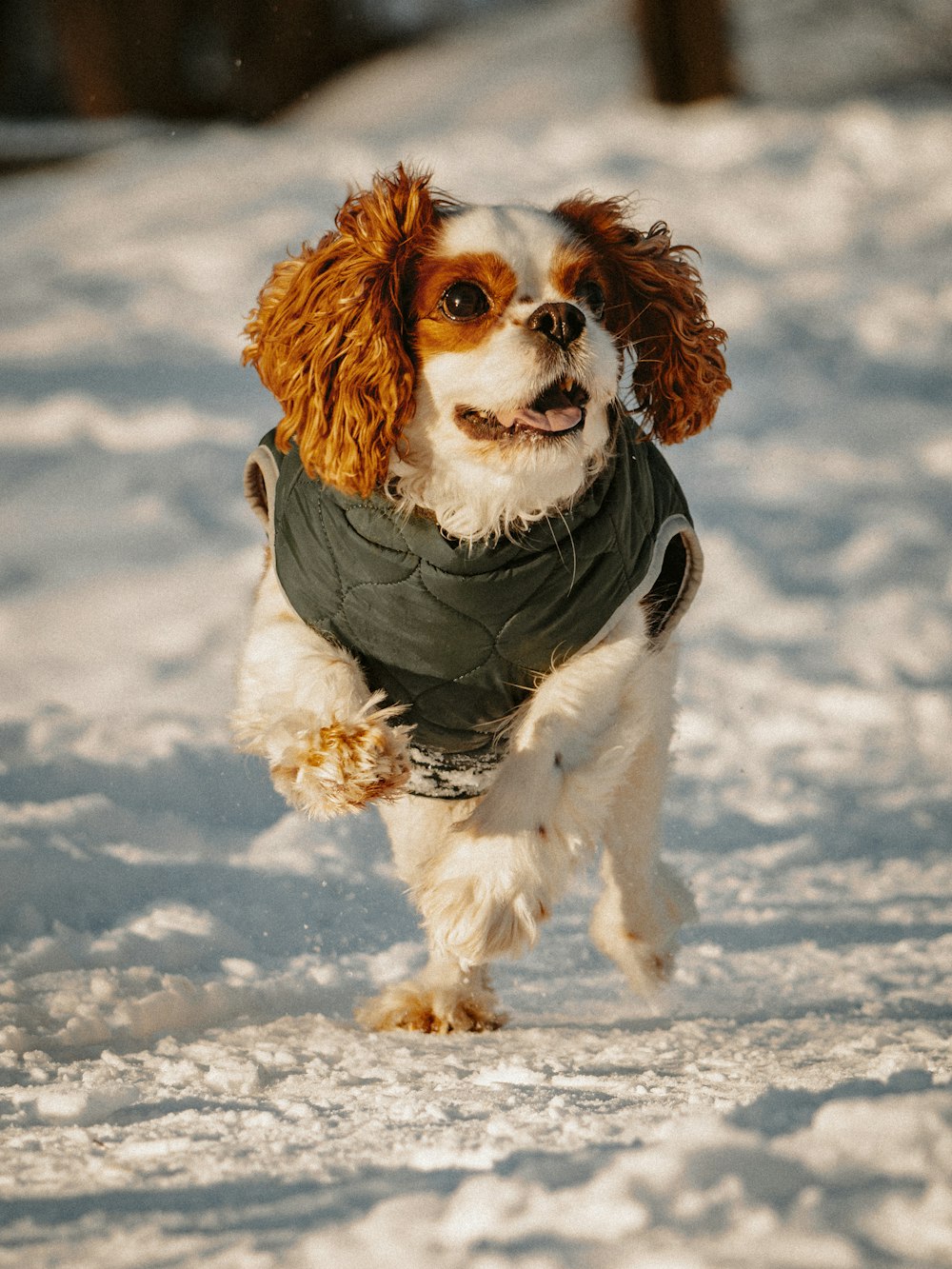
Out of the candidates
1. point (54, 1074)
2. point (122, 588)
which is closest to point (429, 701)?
point (54, 1074)

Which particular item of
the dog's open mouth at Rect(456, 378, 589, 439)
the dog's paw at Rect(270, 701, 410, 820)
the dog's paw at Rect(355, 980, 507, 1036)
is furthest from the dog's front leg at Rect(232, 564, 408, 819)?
→ the dog's paw at Rect(355, 980, 507, 1036)

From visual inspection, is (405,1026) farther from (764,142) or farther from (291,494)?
(764,142)

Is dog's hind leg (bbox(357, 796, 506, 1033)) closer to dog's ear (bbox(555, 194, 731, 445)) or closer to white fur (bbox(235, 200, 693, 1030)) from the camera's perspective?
white fur (bbox(235, 200, 693, 1030))

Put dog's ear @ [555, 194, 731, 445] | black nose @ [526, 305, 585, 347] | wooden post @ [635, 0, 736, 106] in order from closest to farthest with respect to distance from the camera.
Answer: black nose @ [526, 305, 585, 347]
dog's ear @ [555, 194, 731, 445]
wooden post @ [635, 0, 736, 106]

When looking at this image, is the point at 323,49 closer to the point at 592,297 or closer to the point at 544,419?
the point at 592,297

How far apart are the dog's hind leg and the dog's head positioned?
85 centimetres

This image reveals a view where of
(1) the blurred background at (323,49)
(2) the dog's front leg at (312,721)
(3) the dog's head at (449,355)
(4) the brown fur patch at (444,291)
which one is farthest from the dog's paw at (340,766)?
(1) the blurred background at (323,49)

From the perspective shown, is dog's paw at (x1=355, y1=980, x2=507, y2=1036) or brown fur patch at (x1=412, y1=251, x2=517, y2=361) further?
dog's paw at (x1=355, y1=980, x2=507, y2=1036)

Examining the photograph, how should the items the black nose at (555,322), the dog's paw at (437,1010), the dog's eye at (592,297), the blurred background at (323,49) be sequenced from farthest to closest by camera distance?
the blurred background at (323,49)
the dog's paw at (437,1010)
the dog's eye at (592,297)
the black nose at (555,322)

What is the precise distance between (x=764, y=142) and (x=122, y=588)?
6823 mm

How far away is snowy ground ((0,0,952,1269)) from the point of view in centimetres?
195

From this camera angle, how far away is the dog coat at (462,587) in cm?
296

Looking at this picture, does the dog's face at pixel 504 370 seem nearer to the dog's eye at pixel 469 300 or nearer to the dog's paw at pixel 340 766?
the dog's eye at pixel 469 300

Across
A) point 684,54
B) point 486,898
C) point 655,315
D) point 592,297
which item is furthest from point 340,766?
point 684,54
